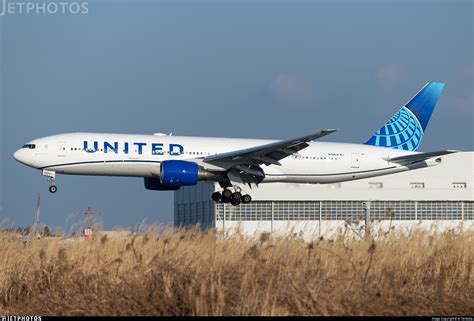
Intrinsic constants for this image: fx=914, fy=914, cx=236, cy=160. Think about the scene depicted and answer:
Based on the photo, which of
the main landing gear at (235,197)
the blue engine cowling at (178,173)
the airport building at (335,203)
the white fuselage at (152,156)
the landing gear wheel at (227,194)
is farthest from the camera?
the airport building at (335,203)

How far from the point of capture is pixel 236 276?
15.2 meters

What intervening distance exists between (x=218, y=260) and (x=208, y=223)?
50.3 metres

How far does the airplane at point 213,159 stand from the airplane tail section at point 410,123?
6.82ft

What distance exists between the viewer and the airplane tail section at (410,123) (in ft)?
170

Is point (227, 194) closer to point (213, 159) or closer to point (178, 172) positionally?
point (213, 159)

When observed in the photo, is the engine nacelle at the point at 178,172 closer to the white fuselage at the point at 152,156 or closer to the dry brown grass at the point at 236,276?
the white fuselage at the point at 152,156

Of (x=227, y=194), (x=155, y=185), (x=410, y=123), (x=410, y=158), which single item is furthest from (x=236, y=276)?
(x=410, y=123)

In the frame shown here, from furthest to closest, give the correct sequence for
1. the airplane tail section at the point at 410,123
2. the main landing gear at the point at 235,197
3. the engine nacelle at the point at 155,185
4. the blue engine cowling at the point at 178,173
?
1. the airplane tail section at the point at 410,123
2. the main landing gear at the point at 235,197
3. the engine nacelle at the point at 155,185
4. the blue engine cowling at the point at 178,173

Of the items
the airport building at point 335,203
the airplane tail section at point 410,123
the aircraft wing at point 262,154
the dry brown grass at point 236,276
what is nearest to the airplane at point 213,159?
the aircraft wing at point 262,154

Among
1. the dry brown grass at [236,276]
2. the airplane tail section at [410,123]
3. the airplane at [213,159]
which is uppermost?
the airplane tail section at [410,123]

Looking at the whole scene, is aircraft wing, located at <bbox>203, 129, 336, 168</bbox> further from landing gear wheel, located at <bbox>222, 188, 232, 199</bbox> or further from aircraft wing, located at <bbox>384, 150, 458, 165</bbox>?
aircraft wing, located at <bbox>384, 150, 458, 165</bbox>

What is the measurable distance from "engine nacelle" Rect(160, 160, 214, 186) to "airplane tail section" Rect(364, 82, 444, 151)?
13250mm

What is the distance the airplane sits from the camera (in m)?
41.2

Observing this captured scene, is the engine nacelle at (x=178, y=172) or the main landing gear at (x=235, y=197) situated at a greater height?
the engine nacelle at (x=178, y=172)
